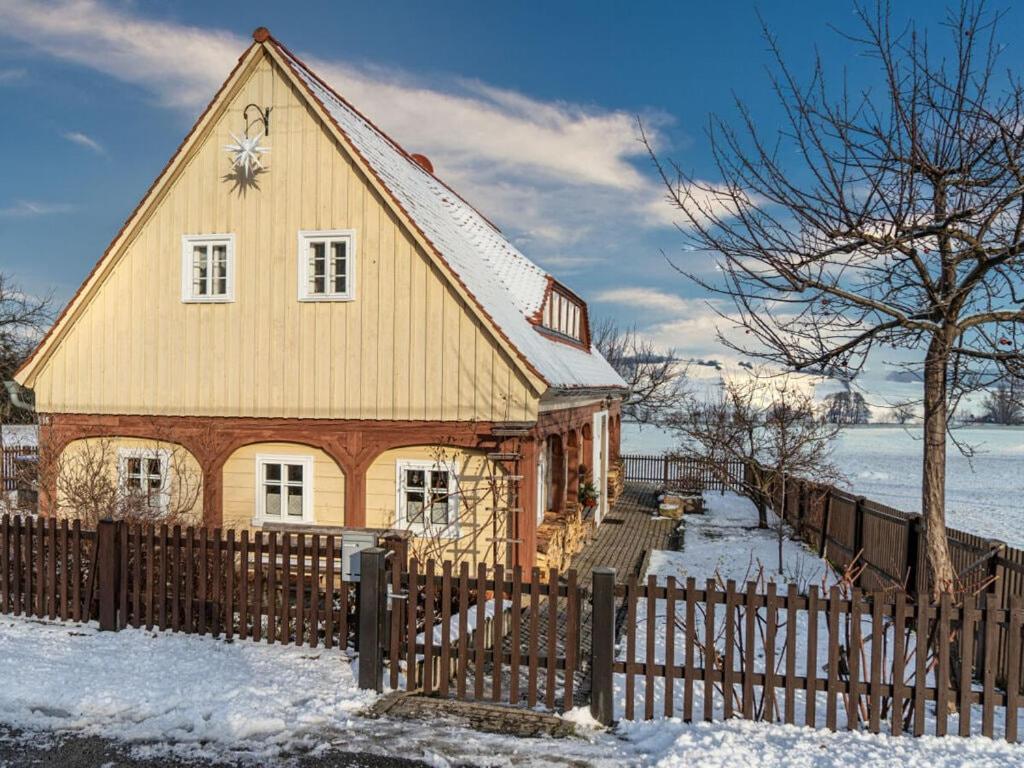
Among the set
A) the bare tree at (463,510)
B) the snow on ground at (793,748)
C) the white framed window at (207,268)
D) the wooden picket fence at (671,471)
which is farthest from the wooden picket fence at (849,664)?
the wooden picket fence at (671,471)

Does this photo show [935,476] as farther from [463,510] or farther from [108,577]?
[108,577]

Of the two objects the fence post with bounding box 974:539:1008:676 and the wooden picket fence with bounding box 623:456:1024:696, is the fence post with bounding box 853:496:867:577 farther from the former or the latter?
the fence post with bounding box 974:539:1008:676

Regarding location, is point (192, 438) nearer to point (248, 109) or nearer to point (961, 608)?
point (248, 109)

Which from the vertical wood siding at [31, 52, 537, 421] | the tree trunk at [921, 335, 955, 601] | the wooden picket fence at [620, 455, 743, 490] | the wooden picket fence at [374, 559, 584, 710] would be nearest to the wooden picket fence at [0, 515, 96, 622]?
the vertical wood siding at [31, 52, 537, 421]

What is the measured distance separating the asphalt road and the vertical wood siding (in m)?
6.21

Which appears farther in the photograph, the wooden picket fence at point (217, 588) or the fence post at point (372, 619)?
the wooden picket fence at point (217, 588)

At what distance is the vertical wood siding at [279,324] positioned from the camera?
37.4 feet

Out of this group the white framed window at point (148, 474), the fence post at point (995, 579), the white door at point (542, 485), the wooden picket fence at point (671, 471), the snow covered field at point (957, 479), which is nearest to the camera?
the fence post at point (995, 579)

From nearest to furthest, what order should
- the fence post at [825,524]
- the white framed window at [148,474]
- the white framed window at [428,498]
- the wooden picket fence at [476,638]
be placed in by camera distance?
the wooden picket fence at [476,638]
the white framed window at [428,498]
the white framed window at [148,474]
the fence post at [825,524]

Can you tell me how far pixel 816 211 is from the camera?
22.3 ft

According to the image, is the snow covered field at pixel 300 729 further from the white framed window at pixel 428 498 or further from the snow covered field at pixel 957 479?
the white framed window at pixel 428 498

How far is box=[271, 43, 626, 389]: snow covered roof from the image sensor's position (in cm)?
1173

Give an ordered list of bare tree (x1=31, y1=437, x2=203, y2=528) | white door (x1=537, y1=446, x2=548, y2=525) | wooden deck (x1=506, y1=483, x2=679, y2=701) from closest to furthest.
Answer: wooden deck (x1=506, y1=483, x2=679, y2=701) < bare tree (x1=31, y1=437, x2=203, y2=528) < white door (x1=537, y1=446, x2=548, y2=525)

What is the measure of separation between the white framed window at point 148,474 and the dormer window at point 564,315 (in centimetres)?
816
